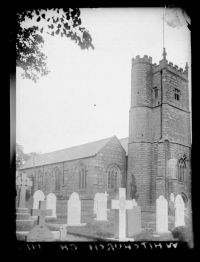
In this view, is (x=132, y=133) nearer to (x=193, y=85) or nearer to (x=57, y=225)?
(x=57, y=225)

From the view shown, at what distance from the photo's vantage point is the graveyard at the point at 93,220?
449cm

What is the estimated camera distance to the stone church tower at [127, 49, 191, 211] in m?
6.42

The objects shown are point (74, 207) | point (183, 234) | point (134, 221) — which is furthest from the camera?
point (74, 207)

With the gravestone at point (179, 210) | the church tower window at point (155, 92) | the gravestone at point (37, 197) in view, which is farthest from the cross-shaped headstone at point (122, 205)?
the church tower window at point (155, 92)

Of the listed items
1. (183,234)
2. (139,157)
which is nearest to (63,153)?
(139,157)

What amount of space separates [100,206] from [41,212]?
1.46 metres

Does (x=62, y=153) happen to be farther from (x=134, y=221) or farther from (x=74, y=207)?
(x=134, y=221)

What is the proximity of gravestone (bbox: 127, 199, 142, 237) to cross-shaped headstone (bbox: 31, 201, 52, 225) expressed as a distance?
1.47 meters

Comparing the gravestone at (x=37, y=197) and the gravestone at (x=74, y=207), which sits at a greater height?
the gravestone at (x=37, y=197)

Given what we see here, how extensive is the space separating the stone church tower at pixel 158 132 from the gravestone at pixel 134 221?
207mm

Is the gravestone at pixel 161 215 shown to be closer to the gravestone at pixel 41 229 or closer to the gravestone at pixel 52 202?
the gravestone at pixel 41 229

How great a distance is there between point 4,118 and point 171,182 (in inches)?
185

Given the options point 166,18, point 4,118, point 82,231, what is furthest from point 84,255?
point 166,18

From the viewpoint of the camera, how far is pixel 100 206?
6121mm
